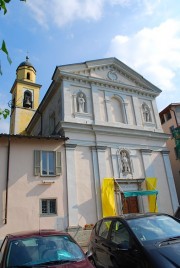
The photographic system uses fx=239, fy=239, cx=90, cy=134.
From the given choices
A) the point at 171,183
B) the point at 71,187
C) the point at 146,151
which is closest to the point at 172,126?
the point at 146,151

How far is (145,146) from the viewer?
740 inches

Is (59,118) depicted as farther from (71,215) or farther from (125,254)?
(125,254)

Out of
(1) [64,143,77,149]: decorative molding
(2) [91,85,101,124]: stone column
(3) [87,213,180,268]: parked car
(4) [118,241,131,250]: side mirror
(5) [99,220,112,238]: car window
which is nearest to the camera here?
(3) [87,213,180,268]: parked car

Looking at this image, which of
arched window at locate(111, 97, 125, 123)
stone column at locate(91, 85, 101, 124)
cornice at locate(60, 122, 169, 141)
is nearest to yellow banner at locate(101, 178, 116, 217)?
cornice at locate(60, 122, 169, 141)

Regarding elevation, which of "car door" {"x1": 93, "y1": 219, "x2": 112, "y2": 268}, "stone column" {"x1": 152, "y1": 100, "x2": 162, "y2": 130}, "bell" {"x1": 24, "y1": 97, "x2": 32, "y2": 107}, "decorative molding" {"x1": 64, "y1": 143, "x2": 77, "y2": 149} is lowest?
"car door" {"x1": 93, "y1": 219, "x2": 112, "y2": 268}

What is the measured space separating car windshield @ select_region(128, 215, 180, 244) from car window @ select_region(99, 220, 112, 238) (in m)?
0.95

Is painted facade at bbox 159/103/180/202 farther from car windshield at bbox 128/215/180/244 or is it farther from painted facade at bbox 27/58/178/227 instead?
car windshield at bbox 128/215/180/244

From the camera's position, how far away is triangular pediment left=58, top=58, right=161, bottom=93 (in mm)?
19125

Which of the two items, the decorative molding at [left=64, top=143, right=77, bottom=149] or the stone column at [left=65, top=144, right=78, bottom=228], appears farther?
the decorative molding at [left=64, top=143, right=77, bottom=149]

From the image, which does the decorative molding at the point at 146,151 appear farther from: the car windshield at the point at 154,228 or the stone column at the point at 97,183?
the car windshield at the point at 154,228

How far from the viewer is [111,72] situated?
20656 millimetres

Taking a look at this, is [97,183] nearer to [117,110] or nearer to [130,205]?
[130,205]

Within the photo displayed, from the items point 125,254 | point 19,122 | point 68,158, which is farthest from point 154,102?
point 125,254

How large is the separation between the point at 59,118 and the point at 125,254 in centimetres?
1377
